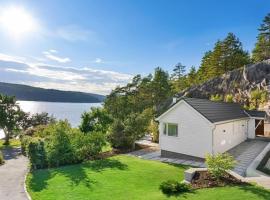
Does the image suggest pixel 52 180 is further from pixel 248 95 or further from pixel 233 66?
pixel 233 66

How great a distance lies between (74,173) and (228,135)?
1533 cm

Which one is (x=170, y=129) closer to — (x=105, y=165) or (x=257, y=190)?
(x=105, y=165)

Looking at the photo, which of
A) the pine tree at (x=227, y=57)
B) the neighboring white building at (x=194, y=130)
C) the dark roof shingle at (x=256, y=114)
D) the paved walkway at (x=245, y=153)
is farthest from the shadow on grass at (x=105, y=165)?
the pine tree at (x=227, y=57)

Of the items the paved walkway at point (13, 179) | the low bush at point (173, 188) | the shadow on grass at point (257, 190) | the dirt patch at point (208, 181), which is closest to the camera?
the shadow on grass at point (257, 190)

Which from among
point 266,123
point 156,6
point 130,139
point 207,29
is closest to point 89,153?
point 130,139

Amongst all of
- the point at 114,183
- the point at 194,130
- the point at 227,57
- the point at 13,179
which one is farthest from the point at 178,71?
the point at 114,183

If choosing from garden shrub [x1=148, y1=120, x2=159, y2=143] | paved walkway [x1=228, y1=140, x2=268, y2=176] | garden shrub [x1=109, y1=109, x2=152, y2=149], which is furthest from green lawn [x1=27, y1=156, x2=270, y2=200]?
garden shrub [x1=148, y1=120, x2=159, y2=143]

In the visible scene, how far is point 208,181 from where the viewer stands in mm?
15070

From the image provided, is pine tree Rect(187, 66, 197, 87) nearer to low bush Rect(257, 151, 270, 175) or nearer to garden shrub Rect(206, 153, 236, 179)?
low bush Rect(257, 151, 270, 175)

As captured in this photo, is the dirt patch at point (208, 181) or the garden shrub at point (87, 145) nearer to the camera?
the dirt patch at point (208, 181)

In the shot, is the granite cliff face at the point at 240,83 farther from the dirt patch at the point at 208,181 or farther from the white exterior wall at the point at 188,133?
Answer: the dirt patch at the point at 208,181

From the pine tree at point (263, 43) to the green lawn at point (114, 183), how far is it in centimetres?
5822

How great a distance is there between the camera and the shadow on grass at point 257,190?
12.3m

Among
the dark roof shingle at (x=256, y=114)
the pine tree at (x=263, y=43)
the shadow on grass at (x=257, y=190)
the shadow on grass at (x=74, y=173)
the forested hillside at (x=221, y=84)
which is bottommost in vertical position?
the shadow on grass at (x=74, y=173)
